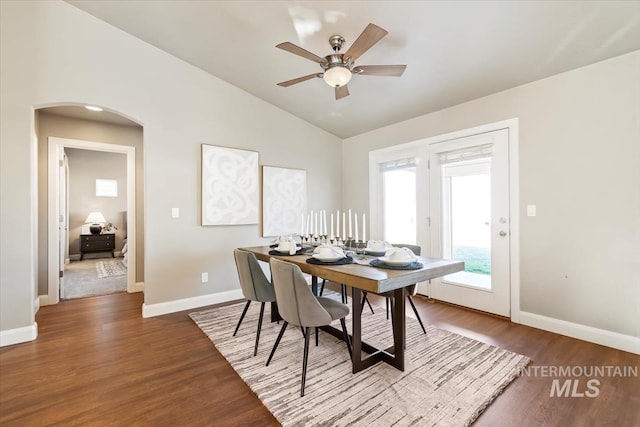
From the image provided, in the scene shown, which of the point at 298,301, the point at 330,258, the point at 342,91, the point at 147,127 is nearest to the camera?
the point at 298,301

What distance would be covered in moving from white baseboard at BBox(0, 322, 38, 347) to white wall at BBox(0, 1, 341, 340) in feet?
0.09

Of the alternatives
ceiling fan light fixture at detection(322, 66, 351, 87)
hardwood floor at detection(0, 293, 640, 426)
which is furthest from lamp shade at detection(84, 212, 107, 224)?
ceiling fan light fixture at detection(322, 66, 351, 87)

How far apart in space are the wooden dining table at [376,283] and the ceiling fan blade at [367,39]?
159 cm

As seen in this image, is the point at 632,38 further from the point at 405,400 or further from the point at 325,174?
the point at 325,174

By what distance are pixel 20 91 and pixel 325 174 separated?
12.2 ft

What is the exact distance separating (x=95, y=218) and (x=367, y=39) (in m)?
8.19

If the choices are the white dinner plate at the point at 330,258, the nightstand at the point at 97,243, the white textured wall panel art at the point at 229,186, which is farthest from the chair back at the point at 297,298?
the nightstand at the point at 97,243

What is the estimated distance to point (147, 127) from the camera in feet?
10.5

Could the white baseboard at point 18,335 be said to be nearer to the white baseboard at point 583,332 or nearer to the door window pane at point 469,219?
the door window pane at point 469,219

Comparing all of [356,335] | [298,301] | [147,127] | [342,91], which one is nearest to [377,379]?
[356,335]

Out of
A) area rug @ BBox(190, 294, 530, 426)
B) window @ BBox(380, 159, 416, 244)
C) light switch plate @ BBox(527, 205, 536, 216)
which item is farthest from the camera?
window @ BBox(380, 159, 416, 244)

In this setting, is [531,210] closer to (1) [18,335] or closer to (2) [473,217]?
(2) [473,217]

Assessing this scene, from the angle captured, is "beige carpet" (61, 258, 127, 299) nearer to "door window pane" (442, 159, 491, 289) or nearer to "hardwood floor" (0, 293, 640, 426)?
"hardwood floor" (0, 293, 640, 426)

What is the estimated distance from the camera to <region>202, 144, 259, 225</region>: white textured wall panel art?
11.7 feet
